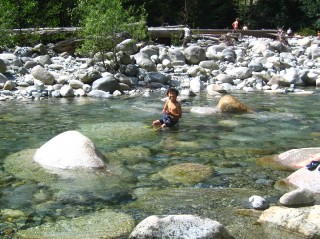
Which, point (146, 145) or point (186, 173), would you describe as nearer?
point (186, 173)

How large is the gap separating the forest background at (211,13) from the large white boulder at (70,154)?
62.1ft

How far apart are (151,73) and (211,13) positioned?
67.9 feet

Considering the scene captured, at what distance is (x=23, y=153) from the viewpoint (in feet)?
24.0

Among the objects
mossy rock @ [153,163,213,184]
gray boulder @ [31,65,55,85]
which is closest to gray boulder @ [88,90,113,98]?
gray boulder @ [31,65,55,85]

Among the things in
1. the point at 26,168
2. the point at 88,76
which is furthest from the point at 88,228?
the point at 88,76

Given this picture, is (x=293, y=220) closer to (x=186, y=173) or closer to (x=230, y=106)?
(x=186, y=173)

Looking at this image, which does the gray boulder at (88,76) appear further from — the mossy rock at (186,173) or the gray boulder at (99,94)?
the mossy rock at (186,173)

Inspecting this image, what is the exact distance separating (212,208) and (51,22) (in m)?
21.9

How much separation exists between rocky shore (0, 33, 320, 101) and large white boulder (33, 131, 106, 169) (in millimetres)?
7228

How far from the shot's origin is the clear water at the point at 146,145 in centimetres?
525

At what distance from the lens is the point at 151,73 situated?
16.8m

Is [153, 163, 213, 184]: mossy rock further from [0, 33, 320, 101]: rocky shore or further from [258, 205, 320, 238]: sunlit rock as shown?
[0, 33, 320, 101]: rocky shore

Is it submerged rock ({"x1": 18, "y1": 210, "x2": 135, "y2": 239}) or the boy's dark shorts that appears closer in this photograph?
submerged rock ({"x1": 18, "y1": 210, "x2": 135, "y2": 239})

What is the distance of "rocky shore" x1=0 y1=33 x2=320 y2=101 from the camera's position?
1484cm
